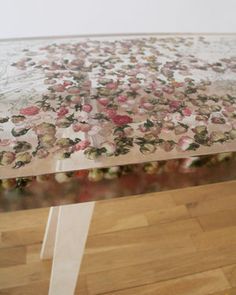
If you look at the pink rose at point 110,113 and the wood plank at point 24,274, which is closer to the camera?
the pink rose at point 110,113

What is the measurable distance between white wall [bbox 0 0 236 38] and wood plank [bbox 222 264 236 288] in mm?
808

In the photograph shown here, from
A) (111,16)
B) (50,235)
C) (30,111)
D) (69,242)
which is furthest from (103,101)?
(111,16)

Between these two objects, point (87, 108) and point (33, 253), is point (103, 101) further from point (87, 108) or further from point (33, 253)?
point (33, 253)

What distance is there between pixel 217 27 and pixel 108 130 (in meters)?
0.83

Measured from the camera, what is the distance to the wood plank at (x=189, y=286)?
84 cm

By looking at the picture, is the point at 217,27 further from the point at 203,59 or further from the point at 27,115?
the point at 27,115

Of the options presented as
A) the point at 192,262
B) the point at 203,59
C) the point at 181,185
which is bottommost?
the point at 192,262

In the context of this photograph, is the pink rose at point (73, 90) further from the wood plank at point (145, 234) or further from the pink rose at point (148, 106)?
the wood plank at point (145, 234)

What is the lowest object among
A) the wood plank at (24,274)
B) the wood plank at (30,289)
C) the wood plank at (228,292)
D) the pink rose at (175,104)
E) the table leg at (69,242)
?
the wood plank at (228,292)

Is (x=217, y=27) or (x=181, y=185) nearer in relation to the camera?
(x=181, y=185)

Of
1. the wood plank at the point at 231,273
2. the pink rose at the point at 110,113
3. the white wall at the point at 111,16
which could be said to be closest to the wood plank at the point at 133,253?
the wood plank at the point at 231,273

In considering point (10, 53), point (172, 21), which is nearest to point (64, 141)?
point (10, 53)

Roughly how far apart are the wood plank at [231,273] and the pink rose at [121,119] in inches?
24.0

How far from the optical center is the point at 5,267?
0.88 metres
